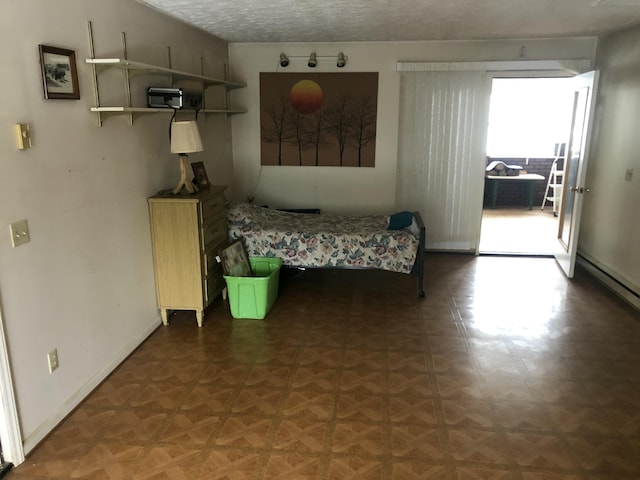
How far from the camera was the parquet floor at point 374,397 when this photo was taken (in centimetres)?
236

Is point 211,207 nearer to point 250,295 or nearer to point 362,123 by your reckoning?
point 250,295

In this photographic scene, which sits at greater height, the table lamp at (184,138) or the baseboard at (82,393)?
the table lamp at (184,138)

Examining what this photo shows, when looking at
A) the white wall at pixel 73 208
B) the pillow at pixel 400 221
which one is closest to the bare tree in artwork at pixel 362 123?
the pillow at pixel 400 221

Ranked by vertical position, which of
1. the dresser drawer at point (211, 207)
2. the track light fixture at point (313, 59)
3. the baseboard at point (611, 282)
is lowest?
the baseboard at point (611, 282)

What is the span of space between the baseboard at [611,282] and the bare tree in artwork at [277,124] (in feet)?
11.7

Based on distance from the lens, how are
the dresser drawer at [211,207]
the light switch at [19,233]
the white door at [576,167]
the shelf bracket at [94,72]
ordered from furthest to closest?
the white door at [576,167], the dresser drawer at [211,207], the shelf bracket at [94,72], the light switch at [19,233]

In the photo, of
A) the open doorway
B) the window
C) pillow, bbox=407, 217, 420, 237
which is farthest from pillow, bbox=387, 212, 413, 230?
the window

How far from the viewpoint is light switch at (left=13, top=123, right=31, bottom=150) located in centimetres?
229

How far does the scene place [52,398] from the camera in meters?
2.63

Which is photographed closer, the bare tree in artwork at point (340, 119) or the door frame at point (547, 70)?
the door frame at point (547, 70)

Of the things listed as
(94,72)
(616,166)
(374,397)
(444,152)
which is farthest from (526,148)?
(94,72)

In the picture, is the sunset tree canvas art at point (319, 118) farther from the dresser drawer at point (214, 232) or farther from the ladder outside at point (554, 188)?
the ladder outside at point (554, 188)

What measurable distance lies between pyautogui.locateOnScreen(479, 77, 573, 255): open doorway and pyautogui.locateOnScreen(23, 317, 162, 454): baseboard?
5.98 meters

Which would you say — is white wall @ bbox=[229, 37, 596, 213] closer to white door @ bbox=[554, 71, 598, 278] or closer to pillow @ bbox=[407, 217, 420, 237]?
white door @ bbox=[554, 71, 598, 278]
